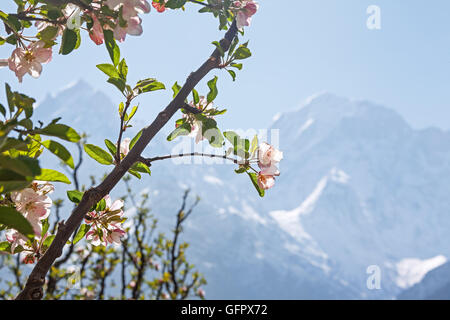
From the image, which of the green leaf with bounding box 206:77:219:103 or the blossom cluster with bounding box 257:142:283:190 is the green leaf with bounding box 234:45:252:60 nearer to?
the green leaf with bounding box 206:77:219:103

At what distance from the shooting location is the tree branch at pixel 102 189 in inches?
43.4

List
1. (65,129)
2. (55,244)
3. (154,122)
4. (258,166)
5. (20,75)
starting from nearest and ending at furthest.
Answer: (65,129) → (55,244) → (154,122) → (258,166) → (20,75)

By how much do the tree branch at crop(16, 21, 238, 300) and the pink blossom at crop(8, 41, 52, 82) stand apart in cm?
68

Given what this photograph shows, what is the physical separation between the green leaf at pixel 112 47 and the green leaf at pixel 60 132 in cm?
54

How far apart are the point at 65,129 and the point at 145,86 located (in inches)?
22.2

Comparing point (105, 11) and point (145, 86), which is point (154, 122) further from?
point (105, 11)

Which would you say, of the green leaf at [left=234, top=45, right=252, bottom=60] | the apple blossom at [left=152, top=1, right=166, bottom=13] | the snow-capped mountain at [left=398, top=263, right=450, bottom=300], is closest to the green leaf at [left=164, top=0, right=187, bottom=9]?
the apple blossom at [left=152, top=1, right=166, bottom=13]

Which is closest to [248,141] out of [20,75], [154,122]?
[154,122]

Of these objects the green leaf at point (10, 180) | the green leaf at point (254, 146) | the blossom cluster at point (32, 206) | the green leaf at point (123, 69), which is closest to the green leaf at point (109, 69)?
the green leaf at point (123, 69)

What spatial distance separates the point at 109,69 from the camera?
1.52m

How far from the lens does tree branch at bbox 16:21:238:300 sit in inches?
43.4

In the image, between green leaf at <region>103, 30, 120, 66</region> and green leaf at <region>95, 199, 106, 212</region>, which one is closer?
green leaf at <region>103, 30, 120, 66</region>

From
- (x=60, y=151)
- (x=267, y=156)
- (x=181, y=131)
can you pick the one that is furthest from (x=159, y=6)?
(x=60, y=151)
